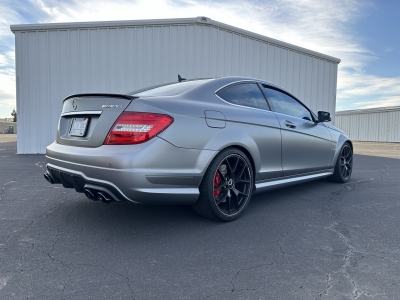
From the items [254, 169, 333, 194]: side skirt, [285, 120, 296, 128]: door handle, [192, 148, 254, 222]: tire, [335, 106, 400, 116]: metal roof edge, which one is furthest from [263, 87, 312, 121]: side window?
[335, 106, 400, 116]: metal roof edge

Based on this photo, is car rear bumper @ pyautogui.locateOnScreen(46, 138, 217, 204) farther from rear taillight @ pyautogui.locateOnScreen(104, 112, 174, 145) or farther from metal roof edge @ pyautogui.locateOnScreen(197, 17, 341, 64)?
metal roof edge @ pyautogui.locateOnScreen(197, 17, 341, 64)

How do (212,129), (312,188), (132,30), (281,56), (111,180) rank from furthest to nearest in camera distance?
(281,56) < (132,30) < (312,188) < (212,129) < (111,180)

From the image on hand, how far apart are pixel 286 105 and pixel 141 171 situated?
247 cm

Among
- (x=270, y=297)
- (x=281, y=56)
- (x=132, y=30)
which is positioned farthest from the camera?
(x=281, y=56)

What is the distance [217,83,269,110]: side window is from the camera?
3.33m

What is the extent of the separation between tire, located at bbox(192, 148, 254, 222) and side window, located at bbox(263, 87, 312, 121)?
41.8 inches

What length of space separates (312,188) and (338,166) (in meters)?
0.66

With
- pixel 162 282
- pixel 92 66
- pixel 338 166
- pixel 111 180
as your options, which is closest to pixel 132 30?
pixel 92 66

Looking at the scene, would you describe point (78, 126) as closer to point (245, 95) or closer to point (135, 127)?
point (135, 127)

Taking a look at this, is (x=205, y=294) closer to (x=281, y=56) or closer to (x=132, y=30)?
(x=132, y=30)

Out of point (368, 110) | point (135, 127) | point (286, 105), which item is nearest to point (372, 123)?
point (368, 110)

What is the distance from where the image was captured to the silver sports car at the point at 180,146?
101 inches

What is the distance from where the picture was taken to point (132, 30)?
33.1 ft

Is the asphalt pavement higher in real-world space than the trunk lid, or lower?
lower
